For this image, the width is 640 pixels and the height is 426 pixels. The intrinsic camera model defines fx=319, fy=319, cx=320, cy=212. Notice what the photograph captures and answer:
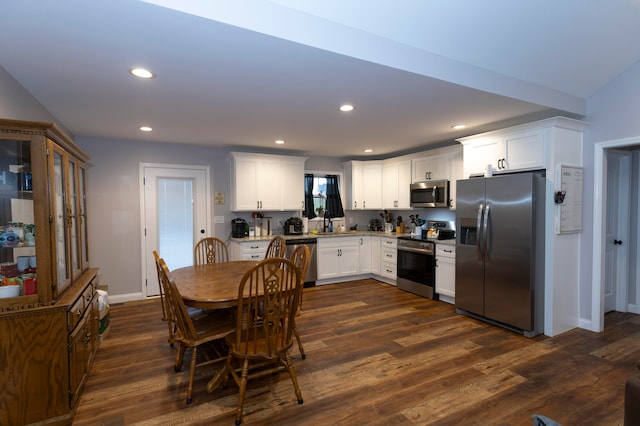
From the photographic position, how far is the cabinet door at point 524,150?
3402mm

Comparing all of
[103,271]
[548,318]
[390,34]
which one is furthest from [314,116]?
[103,271]

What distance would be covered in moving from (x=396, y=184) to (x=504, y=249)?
2.45 metres

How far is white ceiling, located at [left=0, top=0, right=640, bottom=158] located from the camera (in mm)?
1795

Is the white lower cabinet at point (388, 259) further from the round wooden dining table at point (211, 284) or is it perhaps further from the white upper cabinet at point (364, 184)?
the round wooden dining table at point (211, 284)

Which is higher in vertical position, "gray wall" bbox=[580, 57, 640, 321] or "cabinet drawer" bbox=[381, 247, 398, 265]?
"gray wall" bbox=[580, 57, 640, 321]

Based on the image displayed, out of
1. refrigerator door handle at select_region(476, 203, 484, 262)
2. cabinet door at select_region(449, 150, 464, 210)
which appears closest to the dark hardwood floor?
refrigerator door handle at select_region(476, 203, 484, 262)

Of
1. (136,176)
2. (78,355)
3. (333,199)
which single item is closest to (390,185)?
(333,199)

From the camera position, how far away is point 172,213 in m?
4.96

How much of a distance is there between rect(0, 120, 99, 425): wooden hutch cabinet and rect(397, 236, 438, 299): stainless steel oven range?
13.4 ft

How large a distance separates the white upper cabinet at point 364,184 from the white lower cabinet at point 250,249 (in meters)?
2.04

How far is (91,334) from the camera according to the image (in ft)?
9.11

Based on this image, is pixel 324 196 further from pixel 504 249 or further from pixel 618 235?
pixel 618 235

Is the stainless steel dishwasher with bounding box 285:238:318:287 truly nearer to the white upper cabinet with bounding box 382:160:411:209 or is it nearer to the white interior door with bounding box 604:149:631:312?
the white upper cabinet with bounding box 382:160:411:209

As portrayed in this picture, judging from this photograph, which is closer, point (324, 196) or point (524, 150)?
point (524, 150)
